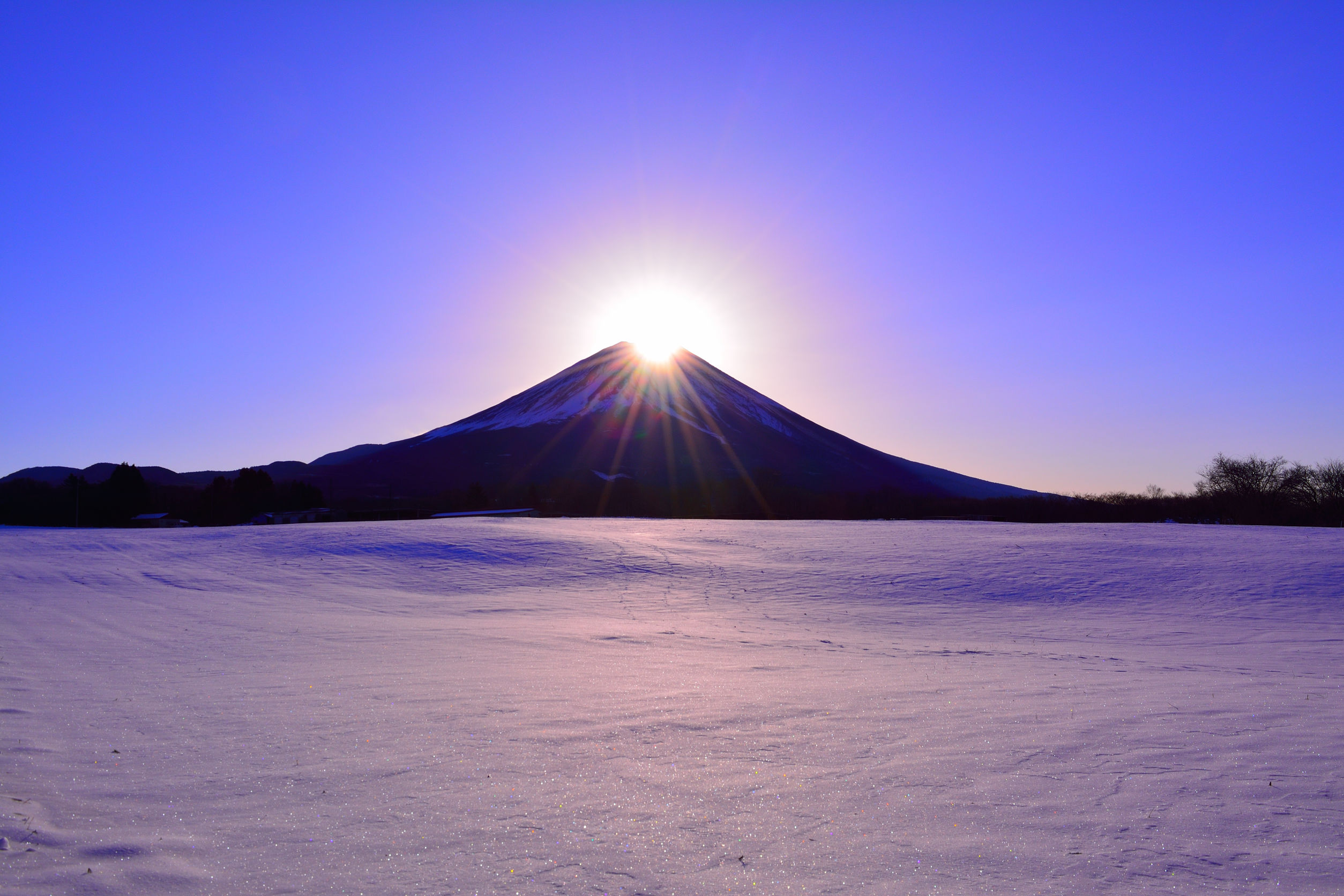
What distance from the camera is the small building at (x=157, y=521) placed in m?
68.8

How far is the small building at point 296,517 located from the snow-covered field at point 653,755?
5574 cm

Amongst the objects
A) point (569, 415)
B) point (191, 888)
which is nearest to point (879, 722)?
point (191, 888)

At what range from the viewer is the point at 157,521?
7275 centimetres

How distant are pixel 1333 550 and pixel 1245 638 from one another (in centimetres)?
1637

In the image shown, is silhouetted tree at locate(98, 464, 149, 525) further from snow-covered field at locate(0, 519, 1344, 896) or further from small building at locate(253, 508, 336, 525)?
snow-covered field at locate(0, 519, 1344, 896)

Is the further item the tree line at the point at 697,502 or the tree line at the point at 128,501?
the tree line at the point at 128,501

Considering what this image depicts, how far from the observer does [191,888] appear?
12.4ft

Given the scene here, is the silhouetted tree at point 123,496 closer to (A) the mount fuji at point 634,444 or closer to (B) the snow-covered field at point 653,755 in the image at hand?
(A) the mount fuji at point 634,444

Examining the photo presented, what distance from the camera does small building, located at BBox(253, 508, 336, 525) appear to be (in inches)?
2702

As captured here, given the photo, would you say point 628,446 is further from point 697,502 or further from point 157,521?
point 157,521

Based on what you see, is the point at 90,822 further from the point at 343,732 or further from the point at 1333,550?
the point at 1333,550

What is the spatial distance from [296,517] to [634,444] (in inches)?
3569

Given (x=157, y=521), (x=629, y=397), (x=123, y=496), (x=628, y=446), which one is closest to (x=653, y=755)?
(x=157, y=521)

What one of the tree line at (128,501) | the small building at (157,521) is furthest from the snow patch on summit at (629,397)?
the small building at (157,521)
